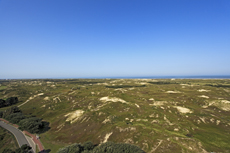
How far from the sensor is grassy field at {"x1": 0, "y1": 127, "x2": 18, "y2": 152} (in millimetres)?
64694

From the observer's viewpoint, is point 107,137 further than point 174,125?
No

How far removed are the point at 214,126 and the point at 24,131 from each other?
5134 inches

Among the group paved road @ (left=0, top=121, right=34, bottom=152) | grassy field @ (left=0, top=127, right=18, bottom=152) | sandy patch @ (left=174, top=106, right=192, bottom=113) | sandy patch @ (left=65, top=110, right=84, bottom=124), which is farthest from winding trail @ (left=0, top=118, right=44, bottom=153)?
sandy patch @ (left=174, top=106, right=192, bottom=113)

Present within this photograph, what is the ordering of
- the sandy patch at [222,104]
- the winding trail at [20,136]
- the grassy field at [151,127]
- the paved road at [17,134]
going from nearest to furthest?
the grassy field at [151,127] → the winding trail at [20,136] → the paved road at [17,134] → the sandy patch at [222,104]

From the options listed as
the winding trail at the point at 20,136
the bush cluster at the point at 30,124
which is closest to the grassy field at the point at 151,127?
the winding trail at the point at 20,136

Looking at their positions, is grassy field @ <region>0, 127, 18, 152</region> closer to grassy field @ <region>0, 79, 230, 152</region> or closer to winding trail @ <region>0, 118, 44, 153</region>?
winding trail @ <region>0, 118, 44, 153</region>

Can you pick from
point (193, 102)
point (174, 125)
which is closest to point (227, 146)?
point (174, 125)

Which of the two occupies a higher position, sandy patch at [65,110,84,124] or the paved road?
sandy patch at [65,110,84,124]

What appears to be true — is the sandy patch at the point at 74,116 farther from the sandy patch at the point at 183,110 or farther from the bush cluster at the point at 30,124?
the sandy patch at the point at 183,110

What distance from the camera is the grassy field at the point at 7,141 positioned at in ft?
212

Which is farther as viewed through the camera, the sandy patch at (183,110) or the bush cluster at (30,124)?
the sandy patch at (183,110)

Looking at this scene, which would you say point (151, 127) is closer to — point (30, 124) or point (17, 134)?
point (30, 124)

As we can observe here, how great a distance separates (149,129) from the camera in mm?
61125

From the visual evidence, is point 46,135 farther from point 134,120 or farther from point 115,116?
point 134,120
